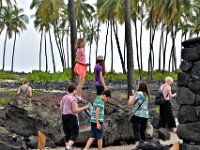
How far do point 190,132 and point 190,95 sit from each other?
2.66 feet

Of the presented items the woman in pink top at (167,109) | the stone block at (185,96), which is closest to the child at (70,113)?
the stone block at (185,96)

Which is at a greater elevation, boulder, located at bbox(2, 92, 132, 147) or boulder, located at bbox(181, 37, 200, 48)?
boulder, located at bbox(181, 37, 200, 48)

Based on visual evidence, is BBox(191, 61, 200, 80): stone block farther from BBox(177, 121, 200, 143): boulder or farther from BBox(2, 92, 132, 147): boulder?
BBox(2, 92, 132, 147): boulder

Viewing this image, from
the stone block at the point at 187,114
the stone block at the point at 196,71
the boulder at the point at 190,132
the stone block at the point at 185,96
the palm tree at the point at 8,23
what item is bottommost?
the boulder at the point at 190,132

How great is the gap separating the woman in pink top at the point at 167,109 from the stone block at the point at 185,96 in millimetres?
2626

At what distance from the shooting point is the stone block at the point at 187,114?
1046cm

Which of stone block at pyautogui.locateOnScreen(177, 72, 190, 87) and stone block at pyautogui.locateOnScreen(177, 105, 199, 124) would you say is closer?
stone block at pyautogui.locateOnScreen(177, 105, 199, 124)

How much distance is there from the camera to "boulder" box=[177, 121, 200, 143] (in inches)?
409

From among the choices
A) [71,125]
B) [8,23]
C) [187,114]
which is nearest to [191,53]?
[187,114]

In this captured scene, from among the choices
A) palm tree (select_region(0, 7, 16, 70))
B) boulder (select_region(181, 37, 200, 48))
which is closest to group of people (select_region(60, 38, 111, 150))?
boulder (select_region(181, 37, 200, 48))

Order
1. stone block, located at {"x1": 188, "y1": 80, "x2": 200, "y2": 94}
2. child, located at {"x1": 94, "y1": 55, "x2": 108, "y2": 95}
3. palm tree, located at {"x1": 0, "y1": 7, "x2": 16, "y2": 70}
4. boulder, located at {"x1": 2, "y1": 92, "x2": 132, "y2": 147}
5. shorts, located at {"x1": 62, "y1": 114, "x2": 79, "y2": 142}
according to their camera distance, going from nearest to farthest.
A: stone block, located at {"x1": 188, "y1": 80, "x2": 200, "y2": 94} → shorts, located at {"x1": 62, "y1": 114, "x2": 79, "y2": 142} → child, located at {"x1": 94, "y1": 55, "x2": 108, "y2": 95} → boulder, located at {"x1": 2, "y1": 92, "x2": 132, "y2": 147} → palm tree, located at {"x1": 0, "y1": 7, "x2": 16, "y2": 70}

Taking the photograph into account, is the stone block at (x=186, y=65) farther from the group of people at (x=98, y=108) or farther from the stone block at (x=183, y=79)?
the group of people at (x=98, y=108)

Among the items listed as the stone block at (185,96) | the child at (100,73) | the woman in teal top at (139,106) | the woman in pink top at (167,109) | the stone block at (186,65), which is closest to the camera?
the stone block at (185,96)

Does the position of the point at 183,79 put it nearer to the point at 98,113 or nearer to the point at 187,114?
the point at 187,114
